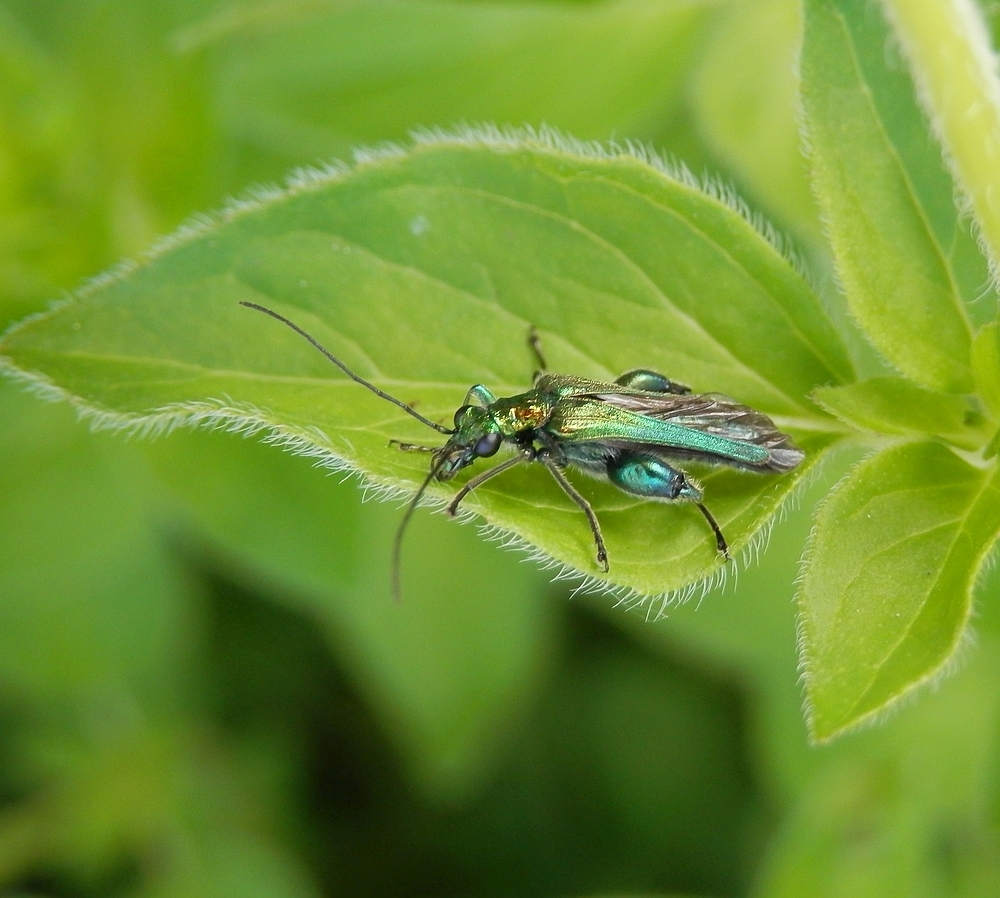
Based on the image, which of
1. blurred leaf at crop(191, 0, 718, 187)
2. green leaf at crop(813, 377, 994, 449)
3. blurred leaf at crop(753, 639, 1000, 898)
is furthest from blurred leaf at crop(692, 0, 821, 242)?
blurred leaf at crop(753, 639, 1000, 898)

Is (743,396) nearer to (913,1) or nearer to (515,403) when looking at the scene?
(515,403)

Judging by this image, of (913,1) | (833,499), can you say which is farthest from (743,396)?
(913,1)

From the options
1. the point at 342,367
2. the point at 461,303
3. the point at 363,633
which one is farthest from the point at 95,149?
the point at 461,303

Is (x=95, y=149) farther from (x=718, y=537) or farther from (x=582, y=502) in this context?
(x=718, y=537)

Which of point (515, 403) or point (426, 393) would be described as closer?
point (426, 393)

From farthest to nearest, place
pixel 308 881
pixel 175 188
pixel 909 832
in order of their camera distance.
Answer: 1. pixel 308 881
2. pixel 175 188
3. pixel 909 832

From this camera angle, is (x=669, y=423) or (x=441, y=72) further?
(x=441, y=72)

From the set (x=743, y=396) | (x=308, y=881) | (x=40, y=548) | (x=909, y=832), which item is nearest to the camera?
(x=743, y=396)
